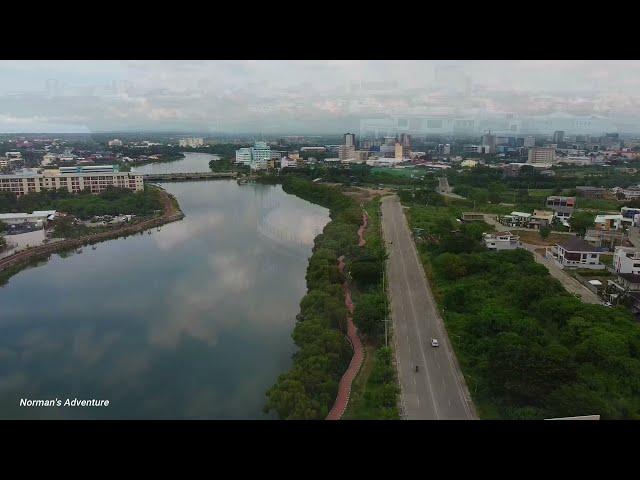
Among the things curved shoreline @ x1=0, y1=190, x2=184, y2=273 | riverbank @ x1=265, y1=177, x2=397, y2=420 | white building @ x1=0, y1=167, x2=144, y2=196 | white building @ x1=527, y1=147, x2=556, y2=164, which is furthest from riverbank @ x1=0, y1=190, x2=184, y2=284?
white building @ x1=527, y1=147, x2=556, y2=164

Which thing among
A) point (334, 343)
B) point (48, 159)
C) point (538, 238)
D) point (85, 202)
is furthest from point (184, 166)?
point (334, 343)

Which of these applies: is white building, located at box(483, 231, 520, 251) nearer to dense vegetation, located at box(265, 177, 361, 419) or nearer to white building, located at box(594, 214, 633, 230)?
white building, located at box(594, 214, 633, 230)

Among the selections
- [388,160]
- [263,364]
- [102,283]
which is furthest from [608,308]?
[388,160]

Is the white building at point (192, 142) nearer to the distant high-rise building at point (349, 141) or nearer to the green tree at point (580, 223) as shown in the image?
the distant high-rise building at point (349, 141)

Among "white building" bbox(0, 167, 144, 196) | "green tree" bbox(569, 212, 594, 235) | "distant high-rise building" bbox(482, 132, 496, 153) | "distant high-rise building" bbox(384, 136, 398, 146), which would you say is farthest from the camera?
"distant high-rise building" bbox(384, 136, 398, 146)

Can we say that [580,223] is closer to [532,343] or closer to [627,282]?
[627,282]

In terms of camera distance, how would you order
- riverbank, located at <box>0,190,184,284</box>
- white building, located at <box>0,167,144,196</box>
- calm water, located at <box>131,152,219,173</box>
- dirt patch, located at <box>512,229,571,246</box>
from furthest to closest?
calm water, located at <box>131,152,219,173</box>
white building, located at <box>0,167,144,196</box>
dirt patch, located at <box>512,229,571,246</box>
riverbank, located at <box>0,190,184,284</box>
